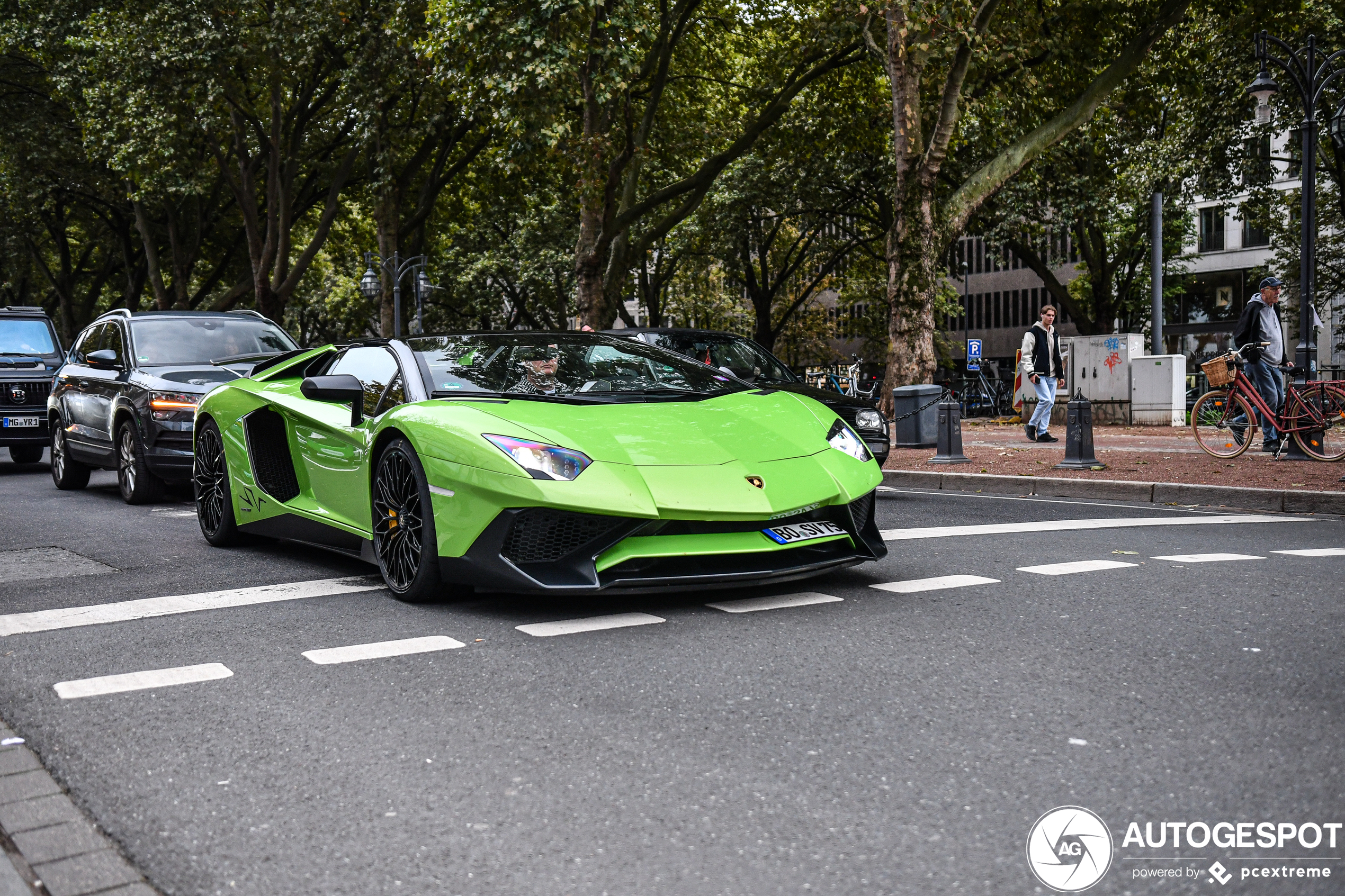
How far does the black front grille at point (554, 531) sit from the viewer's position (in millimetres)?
5207

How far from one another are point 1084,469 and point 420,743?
10.3 meters

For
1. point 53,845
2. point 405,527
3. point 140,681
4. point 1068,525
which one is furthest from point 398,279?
point 53,845

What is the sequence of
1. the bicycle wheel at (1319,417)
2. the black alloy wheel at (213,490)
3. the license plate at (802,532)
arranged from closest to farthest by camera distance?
the license plate at (802,532) < the black alloy wheel at (213,490) < the bicycle wheel at (1319,417)

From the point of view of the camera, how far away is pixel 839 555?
5.72m

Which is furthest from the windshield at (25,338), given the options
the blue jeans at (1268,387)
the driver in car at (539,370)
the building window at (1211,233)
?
the building window at (1211,233)

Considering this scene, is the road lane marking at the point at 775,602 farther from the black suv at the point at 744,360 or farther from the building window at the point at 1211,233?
the building window at the point at 1211,233

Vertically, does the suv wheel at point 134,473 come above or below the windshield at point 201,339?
below

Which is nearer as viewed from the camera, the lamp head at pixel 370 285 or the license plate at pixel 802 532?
the license plate at pixel 802 532

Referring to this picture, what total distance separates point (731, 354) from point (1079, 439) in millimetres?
3758

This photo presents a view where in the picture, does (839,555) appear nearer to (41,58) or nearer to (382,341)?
(382,341)

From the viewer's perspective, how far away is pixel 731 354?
39.3ft

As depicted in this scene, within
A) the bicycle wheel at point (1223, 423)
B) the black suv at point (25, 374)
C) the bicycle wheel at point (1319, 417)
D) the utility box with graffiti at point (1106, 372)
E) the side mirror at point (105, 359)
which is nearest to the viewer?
the side mirror at point (105, 359)

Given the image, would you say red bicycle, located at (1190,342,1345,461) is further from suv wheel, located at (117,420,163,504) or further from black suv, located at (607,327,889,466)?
suv wheel, located at (117,420,163,504)

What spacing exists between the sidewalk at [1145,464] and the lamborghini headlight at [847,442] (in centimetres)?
584
